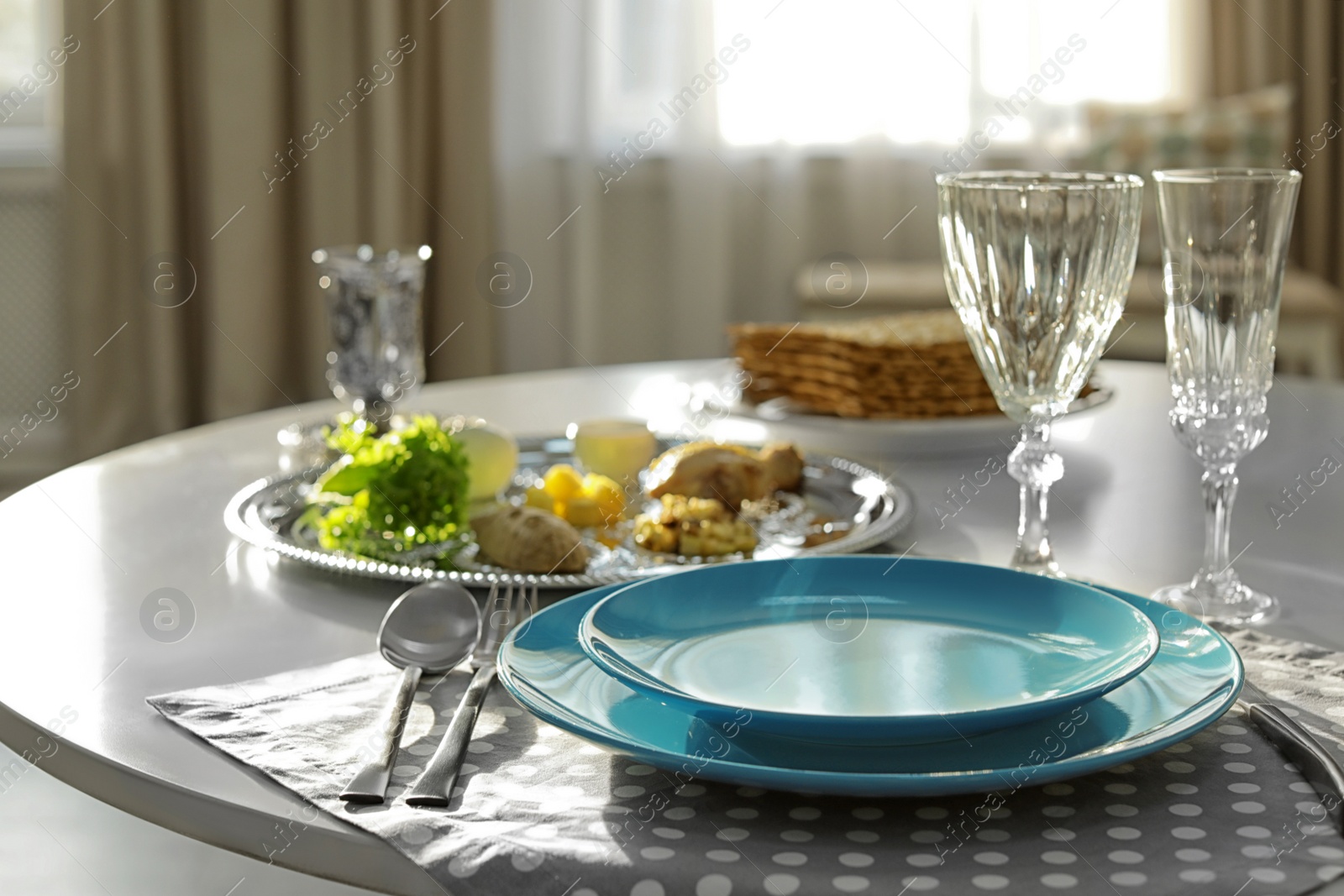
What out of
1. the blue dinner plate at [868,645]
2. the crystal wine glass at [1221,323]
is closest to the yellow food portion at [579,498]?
the blue dinner plate at [868,645]

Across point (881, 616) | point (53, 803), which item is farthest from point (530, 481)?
point (53, 803)

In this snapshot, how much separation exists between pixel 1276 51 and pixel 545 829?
3763 mm

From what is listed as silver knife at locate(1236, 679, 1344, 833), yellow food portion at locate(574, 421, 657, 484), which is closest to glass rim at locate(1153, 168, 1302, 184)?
silver knife at locate(1236, 679, 1344, 833)

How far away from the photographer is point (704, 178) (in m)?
3.65

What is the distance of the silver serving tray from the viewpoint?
822 mm

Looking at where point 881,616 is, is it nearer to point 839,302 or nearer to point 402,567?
point 402,567

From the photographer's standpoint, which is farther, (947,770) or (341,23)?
(341,23)

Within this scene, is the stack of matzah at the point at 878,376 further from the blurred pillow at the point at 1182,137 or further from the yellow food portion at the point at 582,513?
the blurred pillow at the point at 1182,137

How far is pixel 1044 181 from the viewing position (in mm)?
774

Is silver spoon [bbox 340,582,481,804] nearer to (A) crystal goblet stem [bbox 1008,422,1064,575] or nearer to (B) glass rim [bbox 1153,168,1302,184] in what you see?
(A) crystal goblet stem [bbox 1008,422,1064,575]

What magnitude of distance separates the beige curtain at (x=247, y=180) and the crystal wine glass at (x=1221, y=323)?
9.45 feet

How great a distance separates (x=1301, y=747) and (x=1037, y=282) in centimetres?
31

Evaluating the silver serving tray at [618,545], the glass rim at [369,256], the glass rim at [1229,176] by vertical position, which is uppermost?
the glass rim at [1229,176]

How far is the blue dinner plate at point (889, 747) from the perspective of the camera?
A: 50 cm
